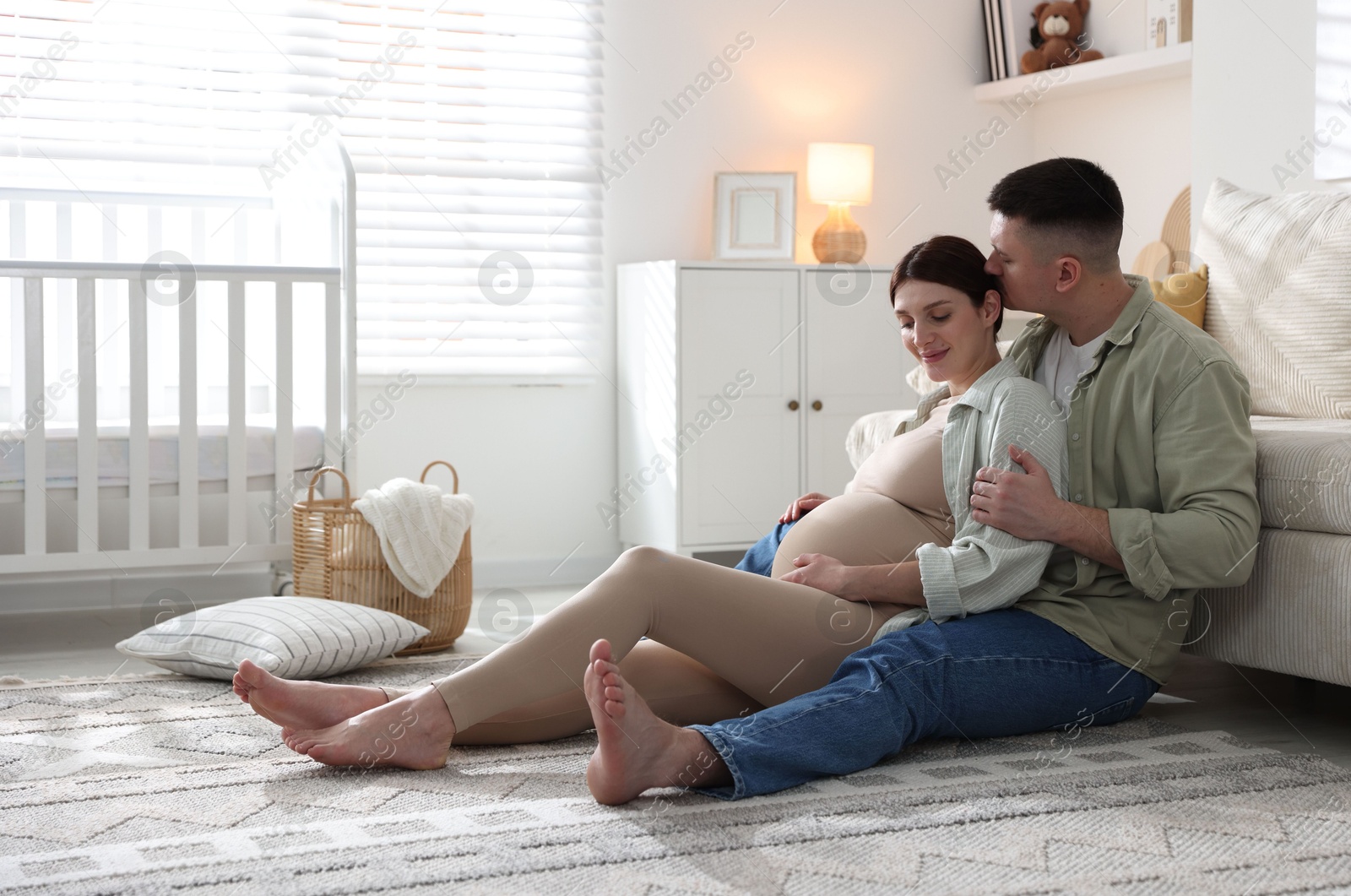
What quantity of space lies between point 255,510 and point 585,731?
1.66 meters

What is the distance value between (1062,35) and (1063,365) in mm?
2331

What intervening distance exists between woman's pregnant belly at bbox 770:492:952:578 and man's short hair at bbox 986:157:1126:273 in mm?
377

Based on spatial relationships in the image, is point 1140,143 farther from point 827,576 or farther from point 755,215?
point 827,576

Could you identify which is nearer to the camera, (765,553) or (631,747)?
(631,747)

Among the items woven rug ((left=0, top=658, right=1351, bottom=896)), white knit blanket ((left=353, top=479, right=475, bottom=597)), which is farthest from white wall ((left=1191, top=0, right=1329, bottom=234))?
white knit blanket ((left=353, top=479, right=475, bottom=597))

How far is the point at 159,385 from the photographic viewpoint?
3.27 meters

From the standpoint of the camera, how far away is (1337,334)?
2.05 m

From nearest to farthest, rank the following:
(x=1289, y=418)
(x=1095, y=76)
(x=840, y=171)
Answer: (x=1289, y=418) < (x=1095, y=76) < (x=840, y=171)

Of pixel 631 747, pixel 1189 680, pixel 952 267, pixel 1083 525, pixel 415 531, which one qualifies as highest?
pixel 952 267

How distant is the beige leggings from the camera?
1517 mm

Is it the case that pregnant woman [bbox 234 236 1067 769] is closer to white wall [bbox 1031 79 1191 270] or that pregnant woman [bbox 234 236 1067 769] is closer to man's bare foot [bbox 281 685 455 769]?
man's bare foot [bbox 281 685 455 769]

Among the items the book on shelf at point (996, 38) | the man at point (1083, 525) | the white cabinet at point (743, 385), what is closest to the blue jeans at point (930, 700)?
the man at point (1083, 525)

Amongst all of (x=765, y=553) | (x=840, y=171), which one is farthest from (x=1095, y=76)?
(x=765, y=553)

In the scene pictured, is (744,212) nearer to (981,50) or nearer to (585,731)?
(981,50)
